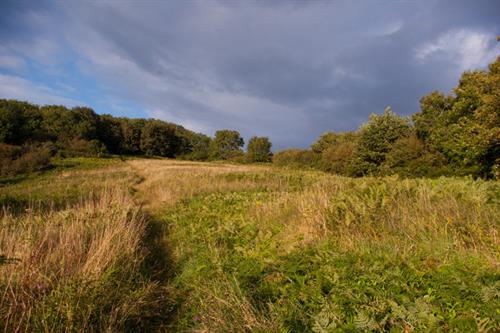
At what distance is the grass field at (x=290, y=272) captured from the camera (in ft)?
7.81

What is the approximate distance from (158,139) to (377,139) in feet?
196

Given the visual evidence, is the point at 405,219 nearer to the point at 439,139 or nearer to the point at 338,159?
the point at 439,139

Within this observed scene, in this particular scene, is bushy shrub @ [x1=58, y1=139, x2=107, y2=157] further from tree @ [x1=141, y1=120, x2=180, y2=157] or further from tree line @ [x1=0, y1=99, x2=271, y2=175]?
tree @ [x1=141, y1=120, x2=180, y2=157]

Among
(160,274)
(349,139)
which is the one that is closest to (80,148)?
(160,274)

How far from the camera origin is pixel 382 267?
9.46 ft

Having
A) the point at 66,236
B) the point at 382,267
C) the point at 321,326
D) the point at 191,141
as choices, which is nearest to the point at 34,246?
the point at 66,236

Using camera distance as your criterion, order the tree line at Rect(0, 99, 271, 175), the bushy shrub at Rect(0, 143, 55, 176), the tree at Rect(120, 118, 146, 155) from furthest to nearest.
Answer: the tree at Rect(120, 118, 146, 155)
the tree line at Rect(0, 99, 271, 175)
the bushy shrub at Rect(0, 143, 55, 176)

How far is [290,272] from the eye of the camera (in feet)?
11.0

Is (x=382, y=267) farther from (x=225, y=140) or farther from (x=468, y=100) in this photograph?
(x=225, y=140)

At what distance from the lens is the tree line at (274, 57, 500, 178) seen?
1603cm

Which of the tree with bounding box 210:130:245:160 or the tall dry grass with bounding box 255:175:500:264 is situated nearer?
the tall dry grass with bounding box 255:175:500:264

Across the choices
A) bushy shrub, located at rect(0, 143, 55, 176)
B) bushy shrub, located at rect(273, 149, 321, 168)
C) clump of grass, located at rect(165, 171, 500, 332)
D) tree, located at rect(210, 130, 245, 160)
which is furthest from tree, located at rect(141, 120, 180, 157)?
clump of grass, located at rect(165, 171, 500, 332)

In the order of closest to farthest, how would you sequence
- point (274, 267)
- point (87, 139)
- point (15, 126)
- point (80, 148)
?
point (274, 267)
point (15, 126)
point (80, 148)
point (87, 139)

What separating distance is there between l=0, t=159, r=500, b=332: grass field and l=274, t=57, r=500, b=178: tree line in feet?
48.7
